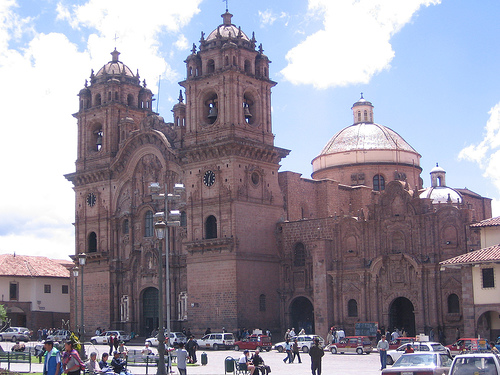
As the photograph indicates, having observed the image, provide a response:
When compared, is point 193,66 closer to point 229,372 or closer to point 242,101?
point 242,101

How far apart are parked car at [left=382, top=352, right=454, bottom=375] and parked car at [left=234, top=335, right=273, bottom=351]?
77.6ft

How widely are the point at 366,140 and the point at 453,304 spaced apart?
24263 millimetres

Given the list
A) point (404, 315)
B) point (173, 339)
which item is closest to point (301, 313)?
point (404, 315)

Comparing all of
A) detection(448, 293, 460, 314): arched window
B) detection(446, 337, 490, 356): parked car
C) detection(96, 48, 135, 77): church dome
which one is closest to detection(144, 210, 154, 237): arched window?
detection(96, 48, 135, 77): church dome

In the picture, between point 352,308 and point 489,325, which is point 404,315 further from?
point 489,325

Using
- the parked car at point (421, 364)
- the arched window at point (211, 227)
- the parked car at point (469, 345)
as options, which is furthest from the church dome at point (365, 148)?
the parked car at point (421, 364)

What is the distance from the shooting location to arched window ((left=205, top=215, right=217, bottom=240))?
56.1 metres

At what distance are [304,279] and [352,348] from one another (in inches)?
440

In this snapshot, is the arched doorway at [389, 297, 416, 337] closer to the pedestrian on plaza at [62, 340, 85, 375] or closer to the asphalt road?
the asphalt road

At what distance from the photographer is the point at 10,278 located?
74438 millimetres

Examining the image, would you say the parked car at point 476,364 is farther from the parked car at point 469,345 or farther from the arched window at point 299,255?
the arched window at point 299,255

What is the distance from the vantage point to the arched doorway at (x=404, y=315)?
5153 cm

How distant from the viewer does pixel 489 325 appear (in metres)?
43.6

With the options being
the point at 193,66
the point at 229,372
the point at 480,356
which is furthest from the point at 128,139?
the point at 480,356
